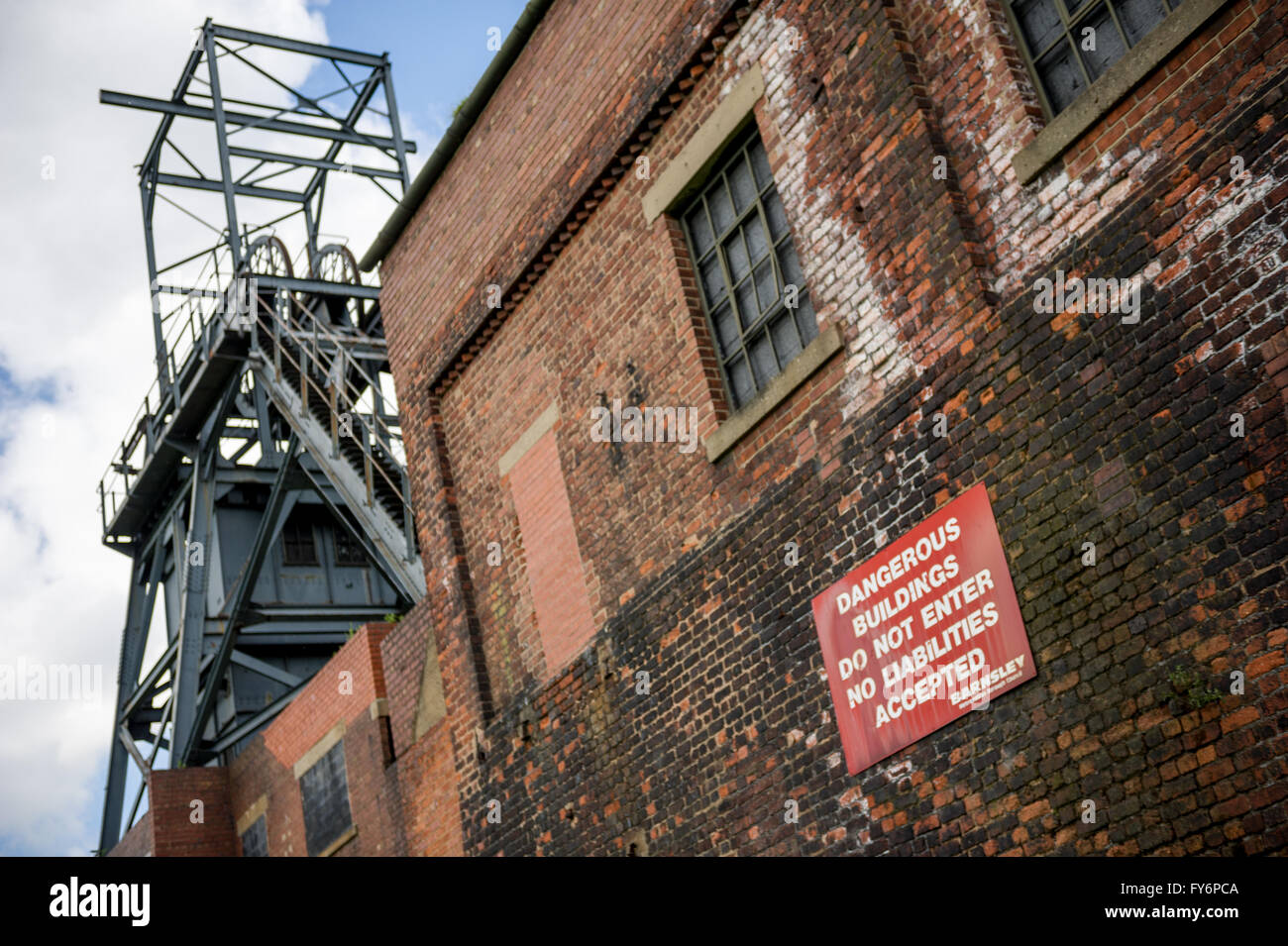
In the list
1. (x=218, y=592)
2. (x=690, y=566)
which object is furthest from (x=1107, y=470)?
(x=218, y=592)

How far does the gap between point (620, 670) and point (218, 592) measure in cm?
1319

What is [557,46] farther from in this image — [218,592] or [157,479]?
[157,479]

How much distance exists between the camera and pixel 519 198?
10.5 m

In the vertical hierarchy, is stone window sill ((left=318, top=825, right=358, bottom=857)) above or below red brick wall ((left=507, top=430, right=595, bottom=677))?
below

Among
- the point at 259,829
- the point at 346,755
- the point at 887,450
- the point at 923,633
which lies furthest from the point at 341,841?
the point at 887,450

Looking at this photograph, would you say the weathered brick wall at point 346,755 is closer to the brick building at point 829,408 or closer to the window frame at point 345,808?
the window frame at point 345,808

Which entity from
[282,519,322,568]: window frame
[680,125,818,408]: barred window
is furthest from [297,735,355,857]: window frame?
[680,125,818,408]: barred window

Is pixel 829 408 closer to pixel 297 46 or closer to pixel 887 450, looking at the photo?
pixel 887 450

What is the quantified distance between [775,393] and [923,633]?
5.94 feet

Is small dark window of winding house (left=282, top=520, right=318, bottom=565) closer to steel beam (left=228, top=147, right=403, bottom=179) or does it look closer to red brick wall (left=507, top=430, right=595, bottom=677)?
steel beam (left=228, top=147, right=403, bottom=179)

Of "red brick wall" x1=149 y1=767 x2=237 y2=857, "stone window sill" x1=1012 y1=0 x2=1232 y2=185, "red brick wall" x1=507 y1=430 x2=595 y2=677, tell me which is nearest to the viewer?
"stone window sill" x1=1012 y1=0 x2=1232 y2=185

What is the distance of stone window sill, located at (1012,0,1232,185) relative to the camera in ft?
19.0

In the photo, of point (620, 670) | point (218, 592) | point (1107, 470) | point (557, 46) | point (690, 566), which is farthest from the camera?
point (218, 592)

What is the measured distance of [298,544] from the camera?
70.6ft
